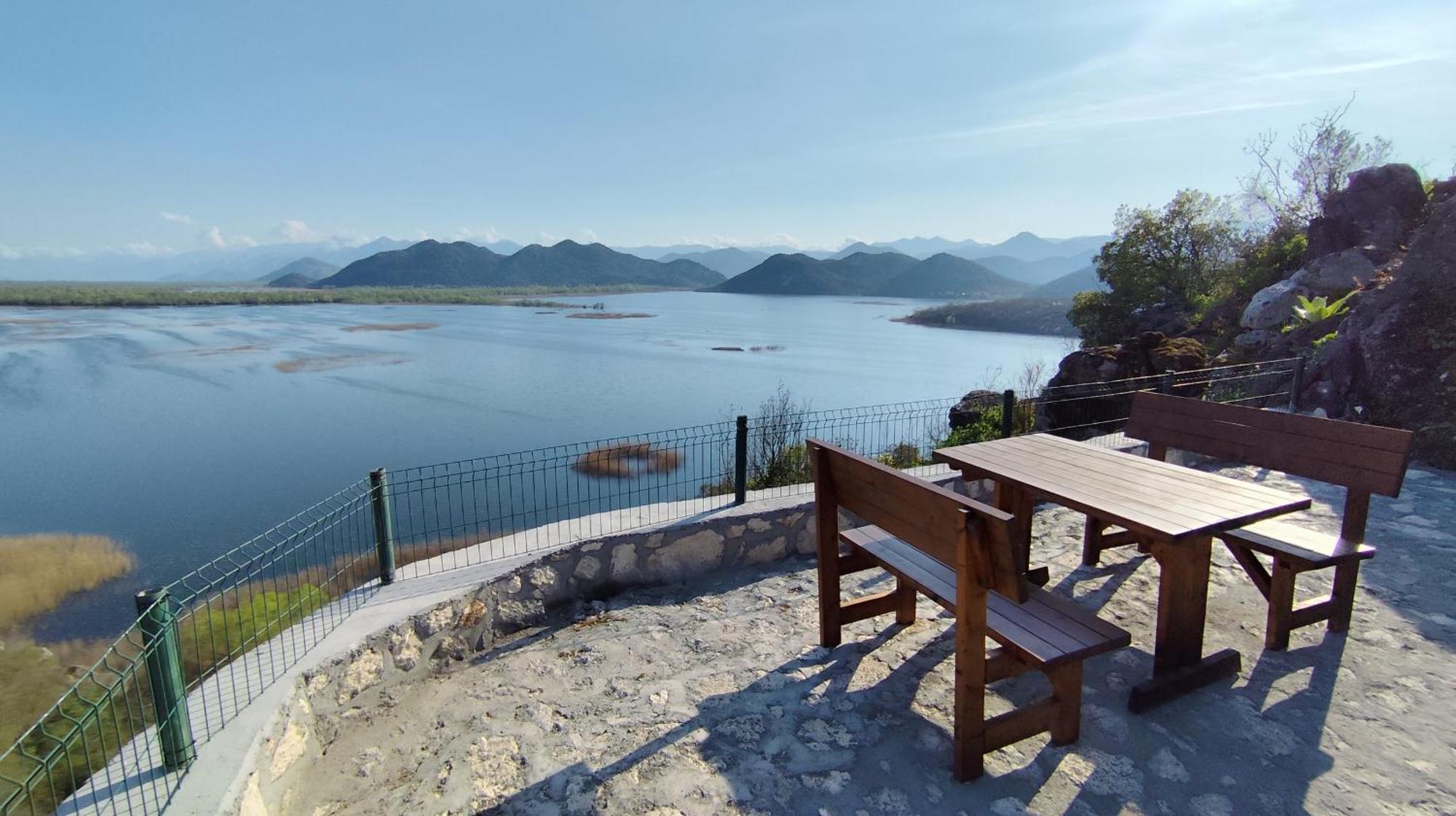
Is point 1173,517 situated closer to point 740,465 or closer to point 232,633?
point 740,465

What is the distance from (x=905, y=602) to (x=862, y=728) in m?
0.81

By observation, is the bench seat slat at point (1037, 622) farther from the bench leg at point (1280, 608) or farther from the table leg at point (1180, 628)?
the bench leg at point (1280, 608)

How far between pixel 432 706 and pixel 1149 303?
20094 millimetres

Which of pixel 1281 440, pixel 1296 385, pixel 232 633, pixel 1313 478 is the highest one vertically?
pixel 1281 440

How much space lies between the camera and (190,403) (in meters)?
24.7

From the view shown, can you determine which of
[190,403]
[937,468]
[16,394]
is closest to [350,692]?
[937,468]

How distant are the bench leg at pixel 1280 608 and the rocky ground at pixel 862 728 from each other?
66mm

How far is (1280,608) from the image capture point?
3.08 meters

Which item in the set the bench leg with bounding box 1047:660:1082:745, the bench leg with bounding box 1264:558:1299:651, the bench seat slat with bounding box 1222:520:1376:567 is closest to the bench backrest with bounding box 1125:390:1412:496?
the bench seat slat with bounding box 1222:520:1376:567

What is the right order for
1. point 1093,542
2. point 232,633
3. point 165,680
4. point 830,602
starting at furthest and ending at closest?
1. point 232,633
2. point 1093,542
3. point 830,602
4. point 165,680

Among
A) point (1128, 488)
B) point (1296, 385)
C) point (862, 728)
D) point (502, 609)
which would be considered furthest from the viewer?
point (1296, 385)

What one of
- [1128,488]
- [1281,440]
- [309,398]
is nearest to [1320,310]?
[1281,440]

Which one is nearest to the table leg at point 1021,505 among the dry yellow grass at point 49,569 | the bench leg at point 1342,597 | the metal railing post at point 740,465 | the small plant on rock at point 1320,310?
the bench leg at point 1342,597

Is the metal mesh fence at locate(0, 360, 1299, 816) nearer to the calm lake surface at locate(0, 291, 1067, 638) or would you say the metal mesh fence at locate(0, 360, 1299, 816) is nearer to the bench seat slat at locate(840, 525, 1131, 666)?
the bench seat slat at locate(840, 525, 1131, 666)
